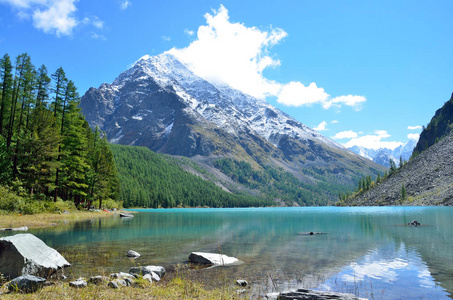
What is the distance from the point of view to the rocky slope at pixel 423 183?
12261 centimetres

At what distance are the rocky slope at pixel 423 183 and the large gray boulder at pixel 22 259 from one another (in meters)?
131

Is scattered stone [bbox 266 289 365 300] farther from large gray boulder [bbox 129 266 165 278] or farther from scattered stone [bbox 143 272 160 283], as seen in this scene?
large gray boulder [bbox 129 266 165 278]

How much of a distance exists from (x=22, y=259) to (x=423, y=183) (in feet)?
538

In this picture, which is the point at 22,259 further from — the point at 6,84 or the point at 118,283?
the point at 6,84

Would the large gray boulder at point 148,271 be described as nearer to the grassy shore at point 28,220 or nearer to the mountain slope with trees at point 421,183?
the grassy shore at point 28,220

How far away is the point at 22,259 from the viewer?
1230 centimetres

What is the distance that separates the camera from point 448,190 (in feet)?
378

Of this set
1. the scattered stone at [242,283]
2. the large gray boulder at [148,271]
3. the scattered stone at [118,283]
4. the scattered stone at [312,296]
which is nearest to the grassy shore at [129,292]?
the scattered stone at [118,283]

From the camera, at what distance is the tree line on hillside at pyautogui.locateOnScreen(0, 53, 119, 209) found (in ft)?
139

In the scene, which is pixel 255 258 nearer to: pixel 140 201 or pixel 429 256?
pixel 429 256

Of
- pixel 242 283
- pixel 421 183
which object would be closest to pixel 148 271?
pixel 242 283

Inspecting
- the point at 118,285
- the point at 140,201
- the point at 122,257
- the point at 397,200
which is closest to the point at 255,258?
the point at 122,257

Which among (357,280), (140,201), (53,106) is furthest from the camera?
(140,201)

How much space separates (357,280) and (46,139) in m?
44.5
